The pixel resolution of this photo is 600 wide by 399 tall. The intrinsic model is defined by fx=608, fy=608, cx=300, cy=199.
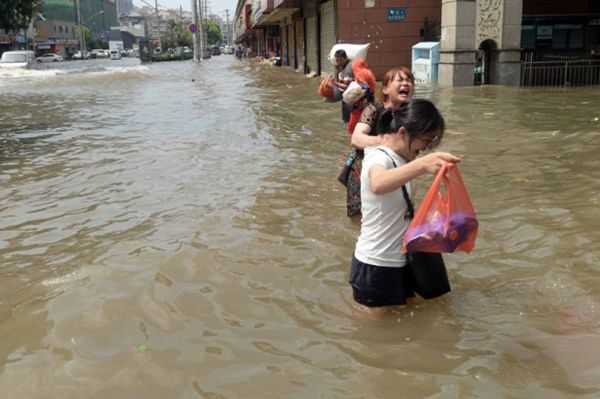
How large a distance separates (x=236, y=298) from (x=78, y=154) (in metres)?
6.84

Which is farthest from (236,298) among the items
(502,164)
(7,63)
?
(7,63)

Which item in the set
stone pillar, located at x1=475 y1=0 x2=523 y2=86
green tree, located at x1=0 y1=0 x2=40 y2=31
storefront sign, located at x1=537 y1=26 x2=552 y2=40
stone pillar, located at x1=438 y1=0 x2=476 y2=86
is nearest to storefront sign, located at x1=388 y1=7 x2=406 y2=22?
stone pillar, located at x1=438 y1=0 x2=476 y2=86

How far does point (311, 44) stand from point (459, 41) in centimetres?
1439

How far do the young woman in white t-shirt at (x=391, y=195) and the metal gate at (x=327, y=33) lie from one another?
22686 millimetres

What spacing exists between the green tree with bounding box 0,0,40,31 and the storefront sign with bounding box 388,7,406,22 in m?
32.0

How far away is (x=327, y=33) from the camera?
27078 mm

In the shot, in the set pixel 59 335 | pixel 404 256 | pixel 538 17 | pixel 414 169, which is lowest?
pixel 59 335

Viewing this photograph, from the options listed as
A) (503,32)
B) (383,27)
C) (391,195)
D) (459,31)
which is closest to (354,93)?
(391,195)

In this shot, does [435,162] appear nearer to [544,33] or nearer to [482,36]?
[482,36]

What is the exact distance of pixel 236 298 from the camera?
414 centimetres

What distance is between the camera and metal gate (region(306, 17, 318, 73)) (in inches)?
1198

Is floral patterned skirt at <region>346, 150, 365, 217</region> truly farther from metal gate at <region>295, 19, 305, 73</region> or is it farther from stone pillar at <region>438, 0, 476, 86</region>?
metal gate at <region>295, 19, 305, 73</region>

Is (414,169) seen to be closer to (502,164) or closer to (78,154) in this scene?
(502,164)

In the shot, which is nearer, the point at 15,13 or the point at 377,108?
the point at 377,108
